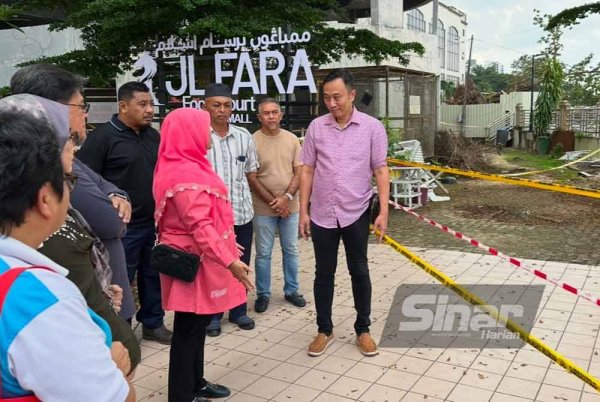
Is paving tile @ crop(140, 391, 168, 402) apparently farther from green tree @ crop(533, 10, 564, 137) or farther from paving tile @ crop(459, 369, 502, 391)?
green tree @ crop(533, 10, 564, 137)

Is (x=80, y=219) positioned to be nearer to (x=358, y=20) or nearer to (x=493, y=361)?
(x=493, y=361)

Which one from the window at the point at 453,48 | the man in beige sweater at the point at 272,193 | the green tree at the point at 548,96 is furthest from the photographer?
the window at the point at 453,48

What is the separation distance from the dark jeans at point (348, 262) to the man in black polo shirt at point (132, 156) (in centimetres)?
116

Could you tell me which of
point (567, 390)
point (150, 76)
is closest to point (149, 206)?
point (567, 390)

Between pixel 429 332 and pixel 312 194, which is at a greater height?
pixel 312 194

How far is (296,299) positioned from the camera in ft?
15.2

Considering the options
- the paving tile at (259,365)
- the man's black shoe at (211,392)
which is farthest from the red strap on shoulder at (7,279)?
the paving tile at (259,365)

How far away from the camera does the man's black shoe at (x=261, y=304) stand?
450cm

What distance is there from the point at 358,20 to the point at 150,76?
40.4 feet

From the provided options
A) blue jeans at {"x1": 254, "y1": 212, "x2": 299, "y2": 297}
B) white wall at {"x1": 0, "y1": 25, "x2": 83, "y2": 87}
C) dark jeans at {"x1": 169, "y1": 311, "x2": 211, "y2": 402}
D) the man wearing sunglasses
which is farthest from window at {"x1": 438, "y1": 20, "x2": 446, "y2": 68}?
the man wearing sunglasses

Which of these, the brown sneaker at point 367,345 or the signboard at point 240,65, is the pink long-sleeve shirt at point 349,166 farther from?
the signboard at point 240,65

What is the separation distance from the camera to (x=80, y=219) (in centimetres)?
188

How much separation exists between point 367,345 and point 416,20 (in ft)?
120

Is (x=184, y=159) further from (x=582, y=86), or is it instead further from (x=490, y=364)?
(x=582, y=86)
